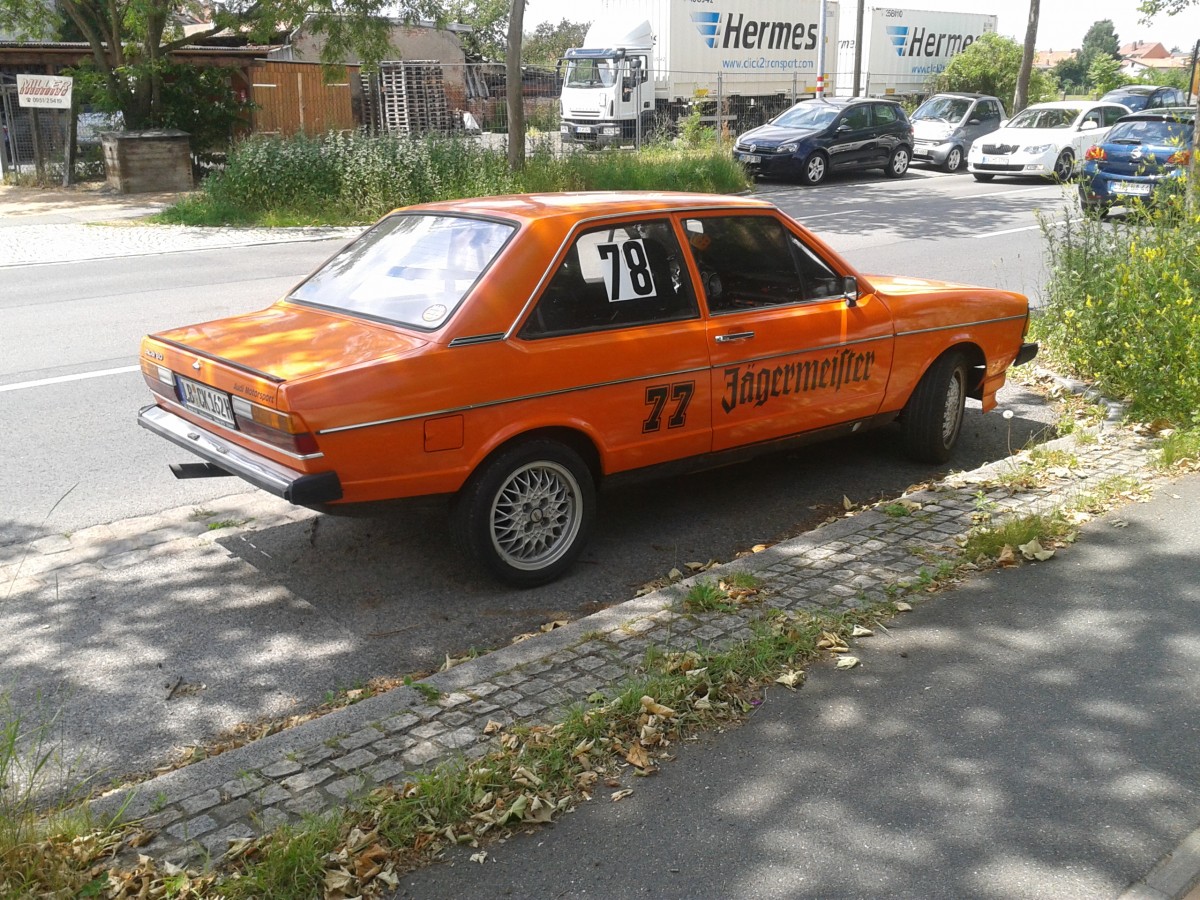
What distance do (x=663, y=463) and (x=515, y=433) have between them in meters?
0.97

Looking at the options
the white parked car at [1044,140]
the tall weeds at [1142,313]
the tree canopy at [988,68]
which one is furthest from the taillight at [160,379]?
the tree canopy at [988,68]

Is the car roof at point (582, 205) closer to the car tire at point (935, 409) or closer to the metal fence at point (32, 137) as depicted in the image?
the car tire at point (935, 409)

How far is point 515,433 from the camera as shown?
199 inches

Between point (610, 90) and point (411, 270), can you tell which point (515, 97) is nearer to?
point (610, 90)

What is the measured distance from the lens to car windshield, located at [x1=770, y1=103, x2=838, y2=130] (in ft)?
86.8

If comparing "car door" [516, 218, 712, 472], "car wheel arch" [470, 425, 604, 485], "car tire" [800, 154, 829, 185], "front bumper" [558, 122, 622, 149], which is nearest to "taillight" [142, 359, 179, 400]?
"car wheel arch" [470, 425, 604, 485]

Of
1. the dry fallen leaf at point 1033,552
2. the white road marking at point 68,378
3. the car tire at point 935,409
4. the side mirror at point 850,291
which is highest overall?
the side mirror at point 850,291

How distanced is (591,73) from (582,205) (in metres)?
29.2

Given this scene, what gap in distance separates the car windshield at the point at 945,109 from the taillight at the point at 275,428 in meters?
28.8

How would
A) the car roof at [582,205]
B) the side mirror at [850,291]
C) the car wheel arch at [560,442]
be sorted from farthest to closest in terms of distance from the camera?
the side mirror at [850,291]
the car roof at [582,205]
the car wheel arch at [560,442]

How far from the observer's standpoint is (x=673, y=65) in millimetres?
34344

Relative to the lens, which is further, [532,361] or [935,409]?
[935,409]

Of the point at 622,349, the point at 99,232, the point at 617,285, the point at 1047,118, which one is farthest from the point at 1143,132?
the point at 622,349

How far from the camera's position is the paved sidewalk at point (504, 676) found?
11.2ft
